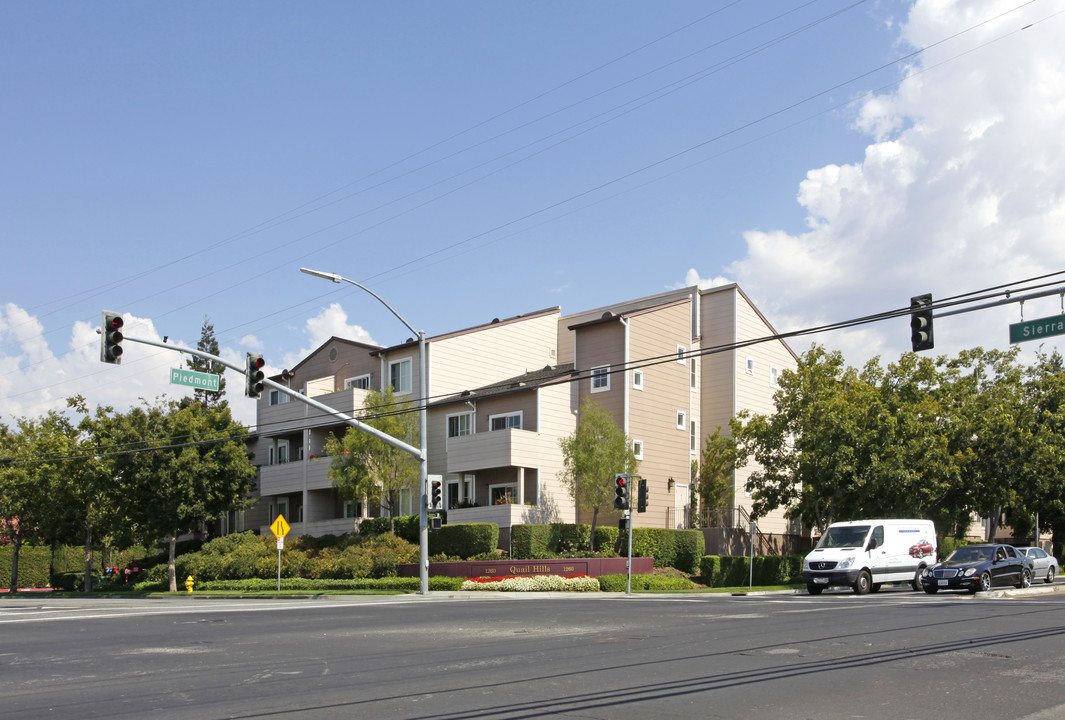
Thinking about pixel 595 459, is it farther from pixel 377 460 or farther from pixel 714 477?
pixel 714 477

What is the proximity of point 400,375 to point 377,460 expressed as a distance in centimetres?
534

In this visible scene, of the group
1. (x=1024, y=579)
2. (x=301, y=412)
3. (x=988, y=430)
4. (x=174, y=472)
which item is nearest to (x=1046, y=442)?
Answer: (x=988, y=430)

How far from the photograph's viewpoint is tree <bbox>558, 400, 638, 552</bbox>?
128 feet

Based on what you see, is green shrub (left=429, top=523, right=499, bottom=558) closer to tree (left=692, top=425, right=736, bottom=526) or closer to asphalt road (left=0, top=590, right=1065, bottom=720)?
tree (left=692, top=425, right=736, bottom=526)

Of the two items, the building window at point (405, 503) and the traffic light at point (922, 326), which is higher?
the traffic light at point (922, 326)

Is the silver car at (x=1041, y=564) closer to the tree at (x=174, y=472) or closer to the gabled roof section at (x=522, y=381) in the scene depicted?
the gabled roof section at (x=522, y=381)

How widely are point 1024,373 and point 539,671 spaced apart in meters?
47.0

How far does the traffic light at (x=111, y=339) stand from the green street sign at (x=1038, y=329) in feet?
64.4

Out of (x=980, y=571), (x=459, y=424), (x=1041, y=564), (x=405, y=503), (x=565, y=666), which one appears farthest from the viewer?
(x=405, y=503)

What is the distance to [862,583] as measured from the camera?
2823 cm

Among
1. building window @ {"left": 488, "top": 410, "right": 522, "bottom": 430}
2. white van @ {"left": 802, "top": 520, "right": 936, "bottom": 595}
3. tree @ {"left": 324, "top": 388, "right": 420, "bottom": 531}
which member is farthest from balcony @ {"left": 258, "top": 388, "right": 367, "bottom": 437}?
white van @ {"left": 802, "top": 520, "right": 936, "bottom": 595}

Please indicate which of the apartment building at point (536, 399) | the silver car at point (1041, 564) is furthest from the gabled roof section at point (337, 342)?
the silver car at point (1041, 564)

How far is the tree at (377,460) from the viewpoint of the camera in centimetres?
4125

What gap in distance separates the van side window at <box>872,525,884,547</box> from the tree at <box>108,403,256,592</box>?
29020 millimetres
